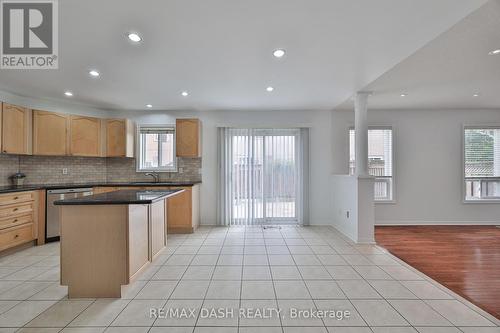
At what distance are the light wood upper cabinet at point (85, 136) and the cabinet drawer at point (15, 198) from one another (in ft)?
3.54

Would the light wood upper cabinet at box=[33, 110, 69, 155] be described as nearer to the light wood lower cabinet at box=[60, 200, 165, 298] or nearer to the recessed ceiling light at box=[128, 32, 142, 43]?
the light wood lower cabinet at box=[60, 200, 165, 298]

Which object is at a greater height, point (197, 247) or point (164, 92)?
point (164, 92)

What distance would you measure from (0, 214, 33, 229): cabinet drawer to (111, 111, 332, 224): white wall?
8.43 ft

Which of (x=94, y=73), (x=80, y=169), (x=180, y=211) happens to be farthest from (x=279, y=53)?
(x=80, y=169)

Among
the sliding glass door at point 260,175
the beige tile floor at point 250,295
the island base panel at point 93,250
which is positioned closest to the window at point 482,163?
the beige tile floor at point 250,295

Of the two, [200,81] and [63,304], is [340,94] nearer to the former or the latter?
[200,81]

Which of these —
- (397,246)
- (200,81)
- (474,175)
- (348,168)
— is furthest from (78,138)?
(474,175)

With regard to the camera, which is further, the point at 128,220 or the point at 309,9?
the point at 128,220

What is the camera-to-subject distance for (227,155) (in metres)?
5.14

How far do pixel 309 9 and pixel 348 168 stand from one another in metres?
3.90

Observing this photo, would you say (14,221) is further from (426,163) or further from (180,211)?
(426,163)

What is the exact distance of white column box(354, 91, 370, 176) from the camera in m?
3.91

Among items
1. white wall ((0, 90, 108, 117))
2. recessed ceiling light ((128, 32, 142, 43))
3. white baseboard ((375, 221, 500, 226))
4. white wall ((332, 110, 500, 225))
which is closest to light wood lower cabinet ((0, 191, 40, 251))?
white wall ((0, 90, 108, 117))

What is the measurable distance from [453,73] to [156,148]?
534 cm
